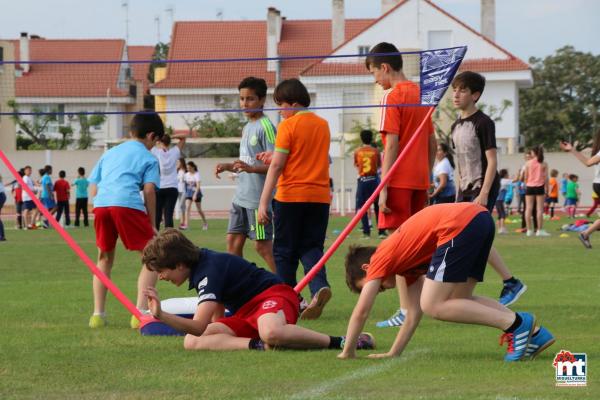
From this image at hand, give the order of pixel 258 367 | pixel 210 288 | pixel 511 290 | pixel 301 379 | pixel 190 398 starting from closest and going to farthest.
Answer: pixel 190 398, pixel 301 379, pixel 258 367, pixel 210 288, pixel 511 290

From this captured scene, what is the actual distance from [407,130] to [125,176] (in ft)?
7.72

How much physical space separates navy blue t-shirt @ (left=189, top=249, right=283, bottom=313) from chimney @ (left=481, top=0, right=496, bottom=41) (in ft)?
203

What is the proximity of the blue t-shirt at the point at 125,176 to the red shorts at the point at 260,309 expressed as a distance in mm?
1947

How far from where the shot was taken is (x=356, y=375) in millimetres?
6562

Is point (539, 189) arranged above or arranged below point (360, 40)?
below

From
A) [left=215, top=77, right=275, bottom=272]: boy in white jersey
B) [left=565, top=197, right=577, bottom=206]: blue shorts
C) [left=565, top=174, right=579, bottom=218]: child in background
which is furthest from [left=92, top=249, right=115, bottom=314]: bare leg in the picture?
[left=565, top=197, right=577, bottom=206]: blue shorts

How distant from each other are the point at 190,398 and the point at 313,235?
4.23 m

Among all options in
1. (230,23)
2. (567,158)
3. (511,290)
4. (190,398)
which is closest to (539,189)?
(511,290)

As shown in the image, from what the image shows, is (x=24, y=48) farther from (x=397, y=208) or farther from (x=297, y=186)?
(x=397, y=208)

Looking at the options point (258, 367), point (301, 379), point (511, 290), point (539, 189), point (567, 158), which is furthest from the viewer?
point (567, 158)

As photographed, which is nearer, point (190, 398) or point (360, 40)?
point (190, 398)

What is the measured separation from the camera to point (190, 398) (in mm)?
5855

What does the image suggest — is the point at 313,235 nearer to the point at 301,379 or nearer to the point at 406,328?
the point at 406,328

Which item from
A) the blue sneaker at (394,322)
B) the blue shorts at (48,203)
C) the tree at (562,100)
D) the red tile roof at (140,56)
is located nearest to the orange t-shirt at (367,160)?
the blue shorts at (48,203)
